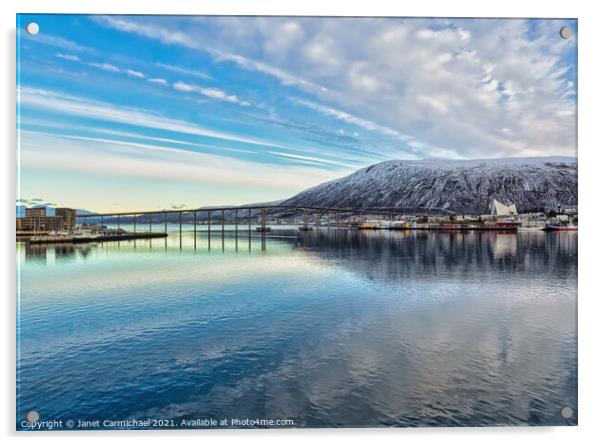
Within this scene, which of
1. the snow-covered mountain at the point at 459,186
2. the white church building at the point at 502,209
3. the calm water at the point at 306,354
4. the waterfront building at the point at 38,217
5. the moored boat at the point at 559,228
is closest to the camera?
the calm water at the point at 306,354

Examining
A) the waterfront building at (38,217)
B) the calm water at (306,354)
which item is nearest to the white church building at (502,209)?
the calm water at (306,354)

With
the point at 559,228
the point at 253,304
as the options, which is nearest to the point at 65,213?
the point at 253,304

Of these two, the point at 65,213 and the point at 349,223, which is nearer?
the point at 65,213

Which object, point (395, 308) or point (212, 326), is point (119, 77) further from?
point (395, 308)

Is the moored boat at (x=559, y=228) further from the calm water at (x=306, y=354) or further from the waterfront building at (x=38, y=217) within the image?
the waterfront building at (x=38, y=217)

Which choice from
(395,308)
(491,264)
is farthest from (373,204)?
(395,308)

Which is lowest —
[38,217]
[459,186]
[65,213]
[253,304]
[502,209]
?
[253,304]

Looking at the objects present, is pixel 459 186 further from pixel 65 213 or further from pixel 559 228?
pixel 65 213
